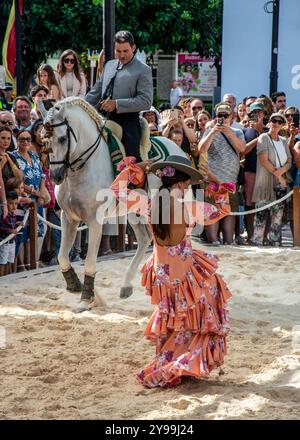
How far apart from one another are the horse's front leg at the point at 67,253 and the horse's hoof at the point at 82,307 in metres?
0.26

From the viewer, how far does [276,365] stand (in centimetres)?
646

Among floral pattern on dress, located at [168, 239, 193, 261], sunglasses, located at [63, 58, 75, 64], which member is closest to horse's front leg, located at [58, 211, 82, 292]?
floral pattern on dress, located at [168, 239, 193, 261]

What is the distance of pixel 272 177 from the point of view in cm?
1287

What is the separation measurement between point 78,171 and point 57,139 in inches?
17.2

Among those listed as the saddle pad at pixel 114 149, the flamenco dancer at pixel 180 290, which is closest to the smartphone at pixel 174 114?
the saddle pad at pixel 114 149

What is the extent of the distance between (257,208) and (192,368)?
733cm

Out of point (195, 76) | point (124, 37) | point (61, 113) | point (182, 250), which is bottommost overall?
point (182, 250)

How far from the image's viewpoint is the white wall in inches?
744

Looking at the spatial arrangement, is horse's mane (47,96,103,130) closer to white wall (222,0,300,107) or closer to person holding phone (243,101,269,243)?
person holding phone (243,101,269,243)

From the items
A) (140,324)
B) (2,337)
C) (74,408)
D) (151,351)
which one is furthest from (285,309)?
(74,408)

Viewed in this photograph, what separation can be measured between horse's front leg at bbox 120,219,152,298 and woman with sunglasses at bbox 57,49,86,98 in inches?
106

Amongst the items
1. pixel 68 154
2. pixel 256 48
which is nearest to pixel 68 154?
pixel 68 154

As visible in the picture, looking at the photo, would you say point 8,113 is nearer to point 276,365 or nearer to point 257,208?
point 257,208

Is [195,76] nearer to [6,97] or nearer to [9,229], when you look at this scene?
[6,97]
